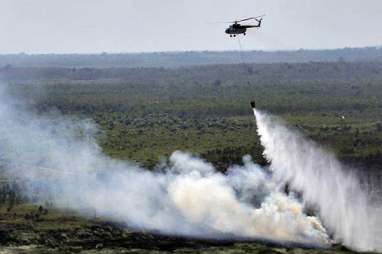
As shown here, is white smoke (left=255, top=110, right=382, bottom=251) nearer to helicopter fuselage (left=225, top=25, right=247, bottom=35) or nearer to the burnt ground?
the burnt ground

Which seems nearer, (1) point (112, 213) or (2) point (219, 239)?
(2) point (219, 239)

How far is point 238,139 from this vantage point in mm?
197000

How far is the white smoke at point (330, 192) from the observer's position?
4092 inches

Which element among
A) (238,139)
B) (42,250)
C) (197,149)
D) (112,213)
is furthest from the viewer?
(238,139)

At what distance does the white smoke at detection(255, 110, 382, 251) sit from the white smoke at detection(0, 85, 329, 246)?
108 inches

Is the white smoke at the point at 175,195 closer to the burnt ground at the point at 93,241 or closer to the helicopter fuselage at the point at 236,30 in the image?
the burnt ground at the point at 93,241

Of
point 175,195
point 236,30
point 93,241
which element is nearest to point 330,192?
point 175,195

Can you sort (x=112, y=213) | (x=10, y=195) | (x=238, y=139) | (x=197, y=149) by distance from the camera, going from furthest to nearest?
(x=238, y=139)
(x=197, y=149)
(x=10, y=195)
(x=112, y=213)

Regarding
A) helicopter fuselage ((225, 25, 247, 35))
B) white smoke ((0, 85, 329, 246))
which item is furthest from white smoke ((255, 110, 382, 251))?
helicopter fuselage ((225, 25, 247, 35))

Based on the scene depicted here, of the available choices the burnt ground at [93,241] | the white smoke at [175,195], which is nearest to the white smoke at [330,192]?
the white smoke at [175,195]

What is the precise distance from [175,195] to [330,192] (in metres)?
22.4

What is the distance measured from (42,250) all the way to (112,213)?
60.8ft

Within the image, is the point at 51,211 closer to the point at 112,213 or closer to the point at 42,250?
the point at 112,213

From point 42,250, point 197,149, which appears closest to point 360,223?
point 42,250
